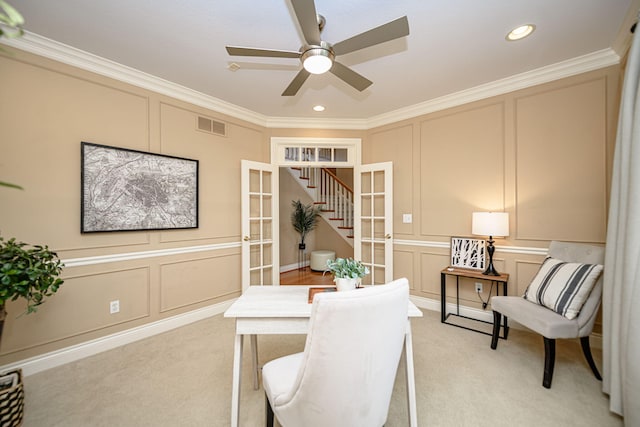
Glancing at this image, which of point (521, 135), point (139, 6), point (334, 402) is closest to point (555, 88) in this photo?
point (521, 135)

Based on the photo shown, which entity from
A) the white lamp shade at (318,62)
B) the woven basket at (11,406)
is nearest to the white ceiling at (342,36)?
the white lamp shade at (318,62)

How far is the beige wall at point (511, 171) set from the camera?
2.65 m

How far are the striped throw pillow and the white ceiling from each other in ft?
6.17

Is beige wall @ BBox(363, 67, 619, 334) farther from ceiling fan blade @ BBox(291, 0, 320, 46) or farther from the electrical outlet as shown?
the electrical outlet

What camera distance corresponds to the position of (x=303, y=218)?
6.08 metres

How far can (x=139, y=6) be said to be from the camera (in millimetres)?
2010

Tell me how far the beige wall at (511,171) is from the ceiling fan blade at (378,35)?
2.04 metres

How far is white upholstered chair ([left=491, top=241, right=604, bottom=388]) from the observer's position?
2.07 meters

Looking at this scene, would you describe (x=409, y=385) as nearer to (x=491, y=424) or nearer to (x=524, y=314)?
(x=491, y=424)

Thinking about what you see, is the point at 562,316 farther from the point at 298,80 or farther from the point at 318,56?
the point at 298,80

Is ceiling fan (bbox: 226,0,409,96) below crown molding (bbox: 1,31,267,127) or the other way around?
below

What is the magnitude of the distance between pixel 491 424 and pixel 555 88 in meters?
3.03

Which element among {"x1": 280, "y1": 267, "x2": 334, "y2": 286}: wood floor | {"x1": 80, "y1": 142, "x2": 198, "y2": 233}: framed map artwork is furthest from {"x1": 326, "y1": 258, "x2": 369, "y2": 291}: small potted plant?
{"x1": 280, "y1": 267, "x2": 334, "y2": 286}: wood floor

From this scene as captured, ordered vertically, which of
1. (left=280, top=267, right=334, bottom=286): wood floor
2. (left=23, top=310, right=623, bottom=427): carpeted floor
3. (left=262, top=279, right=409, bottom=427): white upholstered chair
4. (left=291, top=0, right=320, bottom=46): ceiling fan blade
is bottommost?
(left=23, top=310, right=623, bottom=427): carpeted floor
